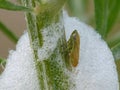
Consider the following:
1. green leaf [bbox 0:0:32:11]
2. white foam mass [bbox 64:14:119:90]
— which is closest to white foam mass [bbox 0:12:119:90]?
white foam mass [bbox 64:14:119:90]

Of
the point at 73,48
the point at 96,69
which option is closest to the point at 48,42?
the point at 73,48

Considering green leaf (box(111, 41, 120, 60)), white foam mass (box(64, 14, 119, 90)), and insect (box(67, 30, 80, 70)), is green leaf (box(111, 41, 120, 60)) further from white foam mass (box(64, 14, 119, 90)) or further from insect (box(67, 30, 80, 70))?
insect (box(67, 30, 80, 70))

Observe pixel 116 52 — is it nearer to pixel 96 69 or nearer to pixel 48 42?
pixel 96 69

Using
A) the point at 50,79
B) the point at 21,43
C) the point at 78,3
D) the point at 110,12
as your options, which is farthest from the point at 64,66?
the point at 78,3

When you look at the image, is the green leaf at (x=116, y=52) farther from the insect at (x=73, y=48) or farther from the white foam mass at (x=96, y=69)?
the insect at (x=73, y=48)

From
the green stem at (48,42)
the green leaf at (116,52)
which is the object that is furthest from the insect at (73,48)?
the green leaf at (116,52)

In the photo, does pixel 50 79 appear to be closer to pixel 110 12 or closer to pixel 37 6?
pixel 37 6
